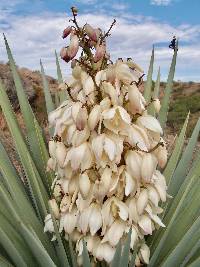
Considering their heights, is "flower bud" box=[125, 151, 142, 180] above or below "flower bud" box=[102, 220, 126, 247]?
above

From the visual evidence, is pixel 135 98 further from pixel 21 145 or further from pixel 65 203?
pixel 21 145

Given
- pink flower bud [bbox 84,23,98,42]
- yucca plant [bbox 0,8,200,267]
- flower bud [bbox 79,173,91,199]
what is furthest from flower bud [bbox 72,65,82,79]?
flower bud [bbox 79,173,91,199]

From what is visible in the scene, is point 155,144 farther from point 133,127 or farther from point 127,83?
point 127,83

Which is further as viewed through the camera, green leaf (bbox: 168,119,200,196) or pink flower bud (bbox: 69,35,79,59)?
green leaf (bbox: 168,119,200,196)

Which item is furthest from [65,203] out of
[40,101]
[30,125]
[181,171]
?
[40,101]

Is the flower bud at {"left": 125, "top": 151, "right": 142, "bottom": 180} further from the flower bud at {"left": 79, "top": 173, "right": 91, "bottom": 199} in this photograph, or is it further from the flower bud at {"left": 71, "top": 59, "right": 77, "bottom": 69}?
the flower bud at {"left": 71, "top": 59, "right": 77, "bottom": 69}

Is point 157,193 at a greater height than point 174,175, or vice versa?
point 157,193

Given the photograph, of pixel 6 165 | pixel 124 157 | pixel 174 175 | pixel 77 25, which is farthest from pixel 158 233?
pixel 77 25
